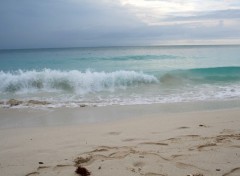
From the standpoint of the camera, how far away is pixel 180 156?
10.9ft

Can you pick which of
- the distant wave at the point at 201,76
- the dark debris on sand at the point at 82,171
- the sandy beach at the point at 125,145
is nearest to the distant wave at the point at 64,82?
the distant wave at the point at 201,76

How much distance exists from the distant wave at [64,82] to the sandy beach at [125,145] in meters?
5.92

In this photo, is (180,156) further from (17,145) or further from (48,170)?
(17,145)

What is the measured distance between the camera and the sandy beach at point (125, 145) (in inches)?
119

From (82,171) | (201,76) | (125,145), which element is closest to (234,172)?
(125,145)

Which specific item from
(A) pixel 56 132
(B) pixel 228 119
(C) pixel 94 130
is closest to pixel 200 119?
(B) pixel 228 119

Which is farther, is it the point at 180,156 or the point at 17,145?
the point at 17,145

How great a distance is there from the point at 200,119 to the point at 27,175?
12.2 ft

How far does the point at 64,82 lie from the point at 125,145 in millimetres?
9197

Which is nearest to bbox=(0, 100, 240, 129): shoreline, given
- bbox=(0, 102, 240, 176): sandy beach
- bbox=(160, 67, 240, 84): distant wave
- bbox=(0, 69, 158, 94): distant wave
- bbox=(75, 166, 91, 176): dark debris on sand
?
bbox=(0, 102, 240, 176): sandy beach

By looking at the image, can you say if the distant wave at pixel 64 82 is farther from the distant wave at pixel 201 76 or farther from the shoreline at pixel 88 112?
the shoreline at pixel 88 112

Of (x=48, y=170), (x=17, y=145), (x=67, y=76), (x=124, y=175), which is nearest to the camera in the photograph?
(x=124, y=175)

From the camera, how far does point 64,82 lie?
41.1 feet

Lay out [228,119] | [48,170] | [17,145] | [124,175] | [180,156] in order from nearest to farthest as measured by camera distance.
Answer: [124,175]
[48,170]
[180,156]
[17,145]
[228,119]
